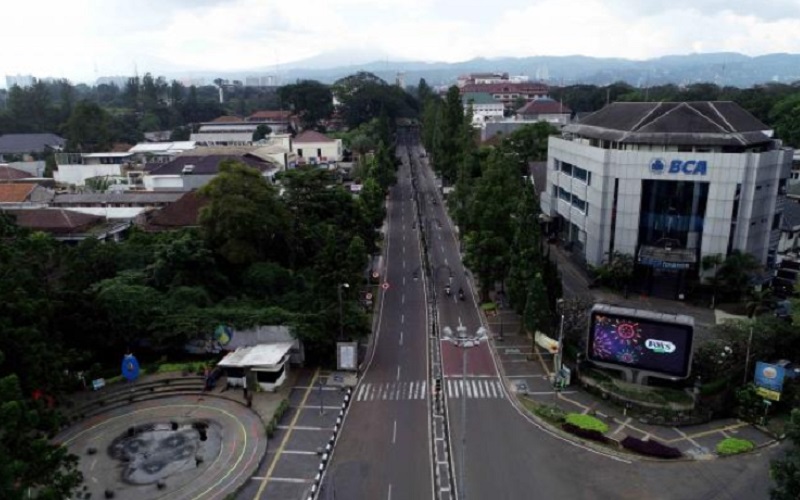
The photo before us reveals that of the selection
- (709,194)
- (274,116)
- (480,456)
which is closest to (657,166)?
(709,194)

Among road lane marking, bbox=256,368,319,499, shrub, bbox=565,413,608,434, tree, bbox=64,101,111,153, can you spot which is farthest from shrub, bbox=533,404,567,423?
tree, bbox=64,101,111,153

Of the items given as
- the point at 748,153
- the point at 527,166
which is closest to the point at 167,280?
the point at 748,153

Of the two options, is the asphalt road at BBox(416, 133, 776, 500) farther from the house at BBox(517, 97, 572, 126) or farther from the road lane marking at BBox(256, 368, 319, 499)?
the house at BBox(517, 97, 572, 126)

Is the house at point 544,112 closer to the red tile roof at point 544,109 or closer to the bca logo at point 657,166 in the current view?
the red tile roof at point 544,109

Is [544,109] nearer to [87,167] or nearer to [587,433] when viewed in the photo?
[87,167]

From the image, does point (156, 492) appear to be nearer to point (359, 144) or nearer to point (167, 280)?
point (167, 280)

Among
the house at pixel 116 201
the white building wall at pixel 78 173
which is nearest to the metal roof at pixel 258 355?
the house at pixel 116 201
